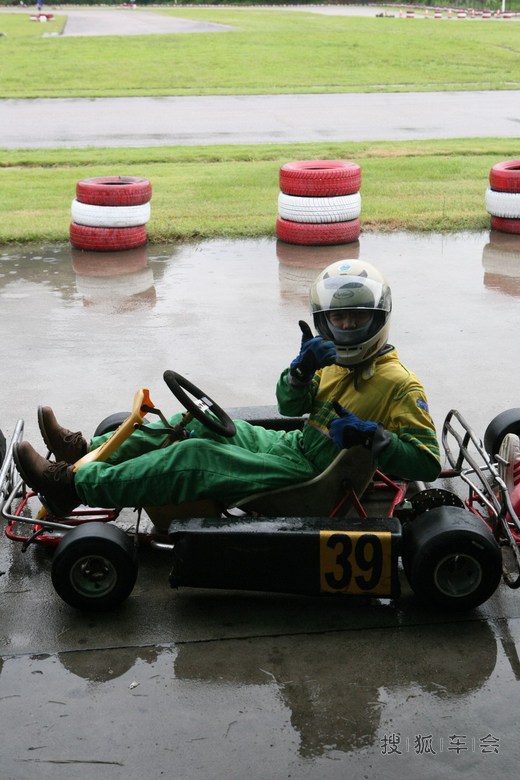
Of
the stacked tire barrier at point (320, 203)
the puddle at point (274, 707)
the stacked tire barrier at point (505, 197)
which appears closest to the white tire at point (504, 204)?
the stacked tire barrier at point (505, 197)

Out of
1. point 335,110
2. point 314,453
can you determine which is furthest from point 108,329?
point 335,110

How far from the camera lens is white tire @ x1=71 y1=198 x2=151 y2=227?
8.93m

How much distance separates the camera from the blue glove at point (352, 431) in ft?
11.5

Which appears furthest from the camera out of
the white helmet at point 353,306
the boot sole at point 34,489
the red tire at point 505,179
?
the red tire at point 505,179

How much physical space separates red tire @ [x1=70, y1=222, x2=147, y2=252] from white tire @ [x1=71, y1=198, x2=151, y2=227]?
59mm

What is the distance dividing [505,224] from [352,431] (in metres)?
6.82

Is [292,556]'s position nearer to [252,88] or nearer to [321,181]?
[321,181]

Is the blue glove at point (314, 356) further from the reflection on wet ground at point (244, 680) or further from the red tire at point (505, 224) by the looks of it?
the red tire at point (505, 224)

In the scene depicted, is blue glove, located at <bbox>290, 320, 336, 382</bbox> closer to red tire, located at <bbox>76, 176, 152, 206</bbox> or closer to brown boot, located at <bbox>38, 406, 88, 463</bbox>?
brown boot, located at <bbox>38, 406, 88, 463</bbox>

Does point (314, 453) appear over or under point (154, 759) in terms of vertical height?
over

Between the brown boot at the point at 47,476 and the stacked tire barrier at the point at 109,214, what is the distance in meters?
5.35

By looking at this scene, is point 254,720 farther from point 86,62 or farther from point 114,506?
point 86,62

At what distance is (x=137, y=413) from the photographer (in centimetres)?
392

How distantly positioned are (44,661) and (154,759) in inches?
26.7
